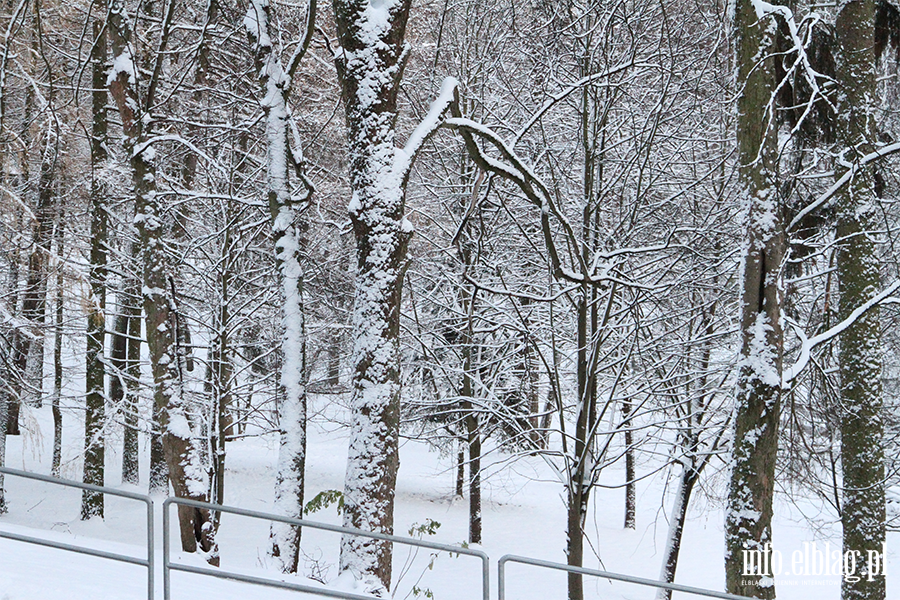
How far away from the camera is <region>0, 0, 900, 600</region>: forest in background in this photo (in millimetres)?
6629

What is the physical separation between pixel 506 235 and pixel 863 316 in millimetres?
7068

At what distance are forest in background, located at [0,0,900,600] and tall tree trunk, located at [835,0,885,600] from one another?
0.03m

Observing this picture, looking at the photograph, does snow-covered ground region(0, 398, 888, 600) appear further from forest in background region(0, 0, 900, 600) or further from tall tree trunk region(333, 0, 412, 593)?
tall tree trunk region(333, 0, 412, 593)

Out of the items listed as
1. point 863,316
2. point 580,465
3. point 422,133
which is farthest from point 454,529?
point 422,133

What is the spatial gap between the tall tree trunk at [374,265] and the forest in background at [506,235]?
21mm

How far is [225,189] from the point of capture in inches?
535

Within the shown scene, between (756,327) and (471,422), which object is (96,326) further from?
(756,327)

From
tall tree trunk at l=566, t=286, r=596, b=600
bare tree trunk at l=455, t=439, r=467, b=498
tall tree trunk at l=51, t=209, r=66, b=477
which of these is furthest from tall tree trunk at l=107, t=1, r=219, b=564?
bare tree trunk at l=455, t=439, r=467, b=498

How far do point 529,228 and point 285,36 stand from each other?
5.28 metres

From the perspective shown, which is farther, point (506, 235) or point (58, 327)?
point (506, 235)

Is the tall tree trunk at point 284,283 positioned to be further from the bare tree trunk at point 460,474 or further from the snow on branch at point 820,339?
the bare tree trunk at point 460,474

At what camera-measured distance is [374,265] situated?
6188mm

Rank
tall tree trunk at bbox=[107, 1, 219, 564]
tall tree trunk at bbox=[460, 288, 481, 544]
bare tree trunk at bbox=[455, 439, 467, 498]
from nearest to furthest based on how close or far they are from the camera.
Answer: tall tree trunk at bbox=[107, 1, 219, 564] → tall tree trunk at bbox=[460, 288, 481, 544] → bare tree trunk at bbox=[455, 439, 467, 498]

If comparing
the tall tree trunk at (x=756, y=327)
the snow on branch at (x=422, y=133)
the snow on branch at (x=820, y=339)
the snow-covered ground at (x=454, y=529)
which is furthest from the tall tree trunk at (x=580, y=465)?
the snow on branch at (x=422, y=133)
